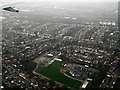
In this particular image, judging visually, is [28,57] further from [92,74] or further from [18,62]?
[92,74]

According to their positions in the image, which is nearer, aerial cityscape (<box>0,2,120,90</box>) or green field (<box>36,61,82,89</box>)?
green field (<box>36,61,82,89</box>)

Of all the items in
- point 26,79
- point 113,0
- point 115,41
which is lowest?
point 26,79

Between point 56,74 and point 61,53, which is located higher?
point 61,53

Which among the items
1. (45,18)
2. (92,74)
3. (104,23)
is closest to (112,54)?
(92,74)

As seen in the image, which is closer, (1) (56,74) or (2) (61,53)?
(1) (56,74)

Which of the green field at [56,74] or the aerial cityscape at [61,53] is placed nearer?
the green field at [56,74]
